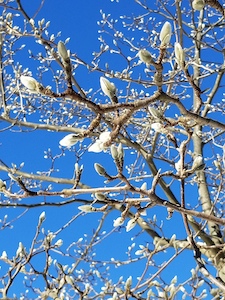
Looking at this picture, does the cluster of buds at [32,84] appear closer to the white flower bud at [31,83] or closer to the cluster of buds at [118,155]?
the white flower bud at [31,83]

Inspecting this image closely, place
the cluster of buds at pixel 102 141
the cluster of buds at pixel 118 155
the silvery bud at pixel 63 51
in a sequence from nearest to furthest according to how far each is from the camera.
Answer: the silvery bud at pixel 63 51 → the cluster of buds at pixel 102 141 → the cluster of buds at pixel 118 155

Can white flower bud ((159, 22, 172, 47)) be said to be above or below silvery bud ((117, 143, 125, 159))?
above

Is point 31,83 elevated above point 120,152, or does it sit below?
above

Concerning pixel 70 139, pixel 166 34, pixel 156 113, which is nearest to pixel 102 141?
pixel 70 139

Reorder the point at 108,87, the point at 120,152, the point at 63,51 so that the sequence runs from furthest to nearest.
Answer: the point at 120,152 < the point at 108,87 < the point at 63,51

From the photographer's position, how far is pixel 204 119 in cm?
171

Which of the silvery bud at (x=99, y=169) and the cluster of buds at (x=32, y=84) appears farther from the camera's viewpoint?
the silvery bud at (x=99, y=169)

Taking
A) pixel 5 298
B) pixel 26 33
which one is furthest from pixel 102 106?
pixel 26 33

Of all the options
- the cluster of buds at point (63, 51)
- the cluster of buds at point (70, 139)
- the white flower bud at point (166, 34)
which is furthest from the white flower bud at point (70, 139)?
the white flower bud at point (166, 34)

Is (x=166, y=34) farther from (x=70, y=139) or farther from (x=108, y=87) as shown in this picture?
(x=70, y=139)

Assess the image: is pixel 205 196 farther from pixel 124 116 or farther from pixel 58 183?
pixel 124 116

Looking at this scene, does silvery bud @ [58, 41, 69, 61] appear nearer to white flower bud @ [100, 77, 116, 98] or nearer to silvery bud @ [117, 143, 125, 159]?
white flower bud @ [100, 77, 116, 98]

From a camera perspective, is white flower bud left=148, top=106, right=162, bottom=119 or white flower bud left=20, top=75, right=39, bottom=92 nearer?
white flower bud left=20, top=75, right=39, bottom=92

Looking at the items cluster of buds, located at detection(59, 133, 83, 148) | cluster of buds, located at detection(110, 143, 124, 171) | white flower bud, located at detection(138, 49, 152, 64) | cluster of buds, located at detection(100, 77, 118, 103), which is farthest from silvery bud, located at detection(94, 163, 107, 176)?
white flower bud, located at detection(138, 49, 152, 64)
